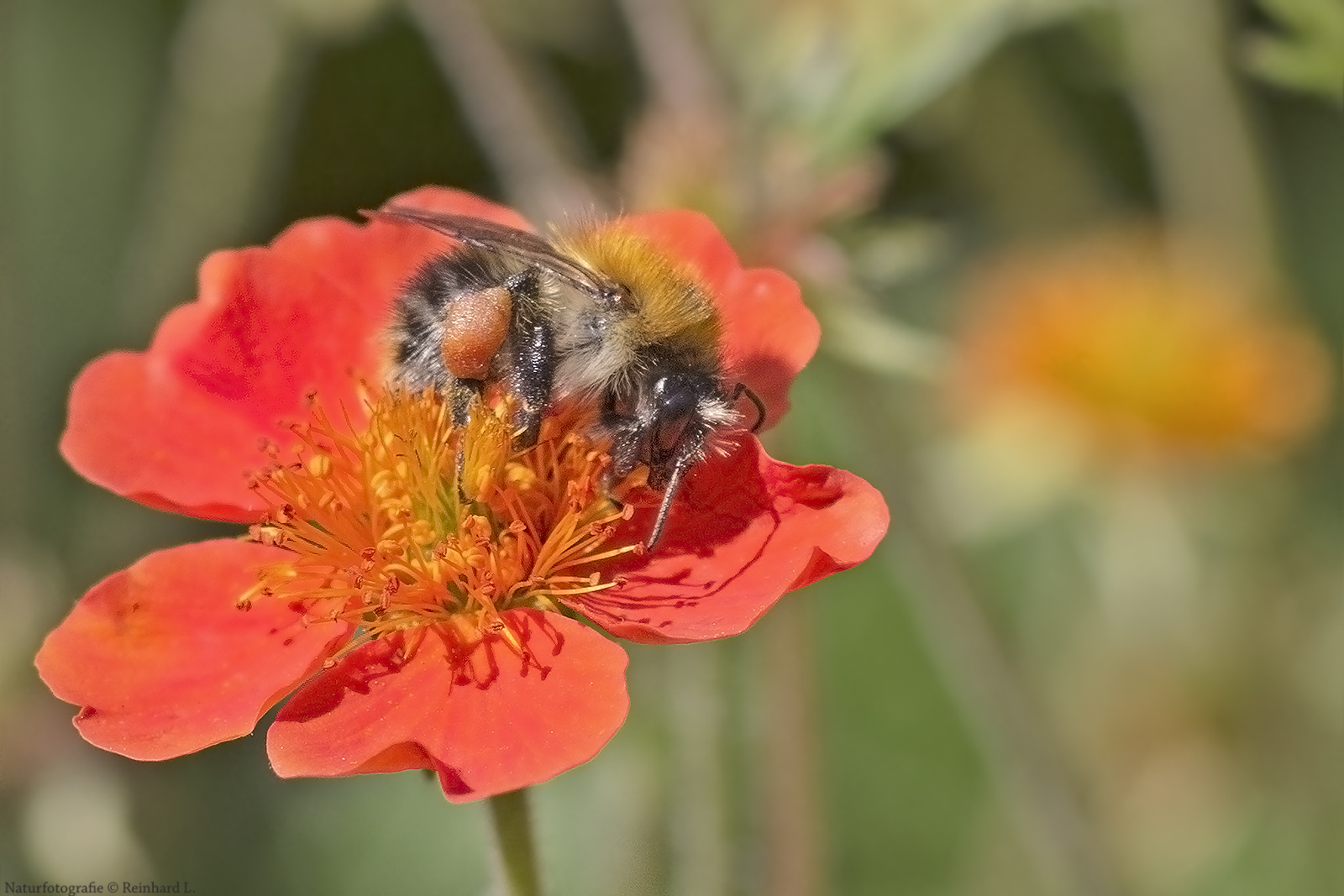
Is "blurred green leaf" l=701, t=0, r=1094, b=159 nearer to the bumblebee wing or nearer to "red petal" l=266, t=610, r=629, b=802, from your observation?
the bumblebee wing

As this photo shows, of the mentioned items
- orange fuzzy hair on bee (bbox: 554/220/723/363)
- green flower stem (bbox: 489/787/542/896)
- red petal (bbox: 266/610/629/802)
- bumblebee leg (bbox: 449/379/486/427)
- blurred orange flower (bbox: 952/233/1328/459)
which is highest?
orange fuzzy hair on bee (bbox: 554/220/723/363)

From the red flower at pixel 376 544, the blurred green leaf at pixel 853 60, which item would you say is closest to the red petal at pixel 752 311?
the red flower at pixel 376 544

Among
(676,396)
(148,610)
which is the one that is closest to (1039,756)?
(676,396)

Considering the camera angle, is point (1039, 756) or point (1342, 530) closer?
point (1039, 756)

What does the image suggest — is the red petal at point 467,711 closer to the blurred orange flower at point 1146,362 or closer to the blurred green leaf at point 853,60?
the blurred green leaf at point 853,60

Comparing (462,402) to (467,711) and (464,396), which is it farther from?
(467,711)

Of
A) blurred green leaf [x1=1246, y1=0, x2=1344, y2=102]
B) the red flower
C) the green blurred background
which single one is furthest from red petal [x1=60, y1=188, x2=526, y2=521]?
blurred green leaf [x1=1246, y1=0, x2=1344, y2=102]

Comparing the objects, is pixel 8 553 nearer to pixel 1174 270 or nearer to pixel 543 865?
pixel 543 865
